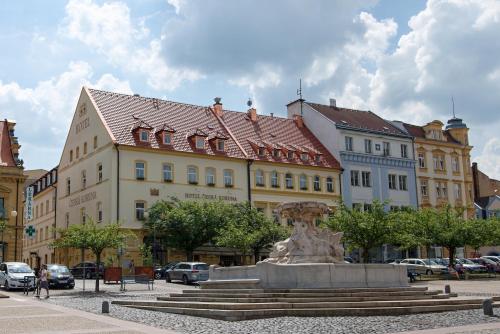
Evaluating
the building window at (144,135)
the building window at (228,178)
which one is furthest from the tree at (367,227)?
the building window at (144,135)

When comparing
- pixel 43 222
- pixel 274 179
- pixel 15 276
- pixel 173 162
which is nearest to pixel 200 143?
pixel 173 162

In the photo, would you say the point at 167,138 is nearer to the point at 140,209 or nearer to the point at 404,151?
the point at 140,209

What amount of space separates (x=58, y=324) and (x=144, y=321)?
2245mm

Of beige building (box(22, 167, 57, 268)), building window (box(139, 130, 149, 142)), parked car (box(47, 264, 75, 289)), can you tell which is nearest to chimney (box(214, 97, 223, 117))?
building window (box(139, 130, 149, 142))

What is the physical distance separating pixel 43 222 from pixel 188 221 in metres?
27.0

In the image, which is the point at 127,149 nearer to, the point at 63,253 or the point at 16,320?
the point at 63,253

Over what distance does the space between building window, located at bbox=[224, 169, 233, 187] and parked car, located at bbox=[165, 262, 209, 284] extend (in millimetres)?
13758

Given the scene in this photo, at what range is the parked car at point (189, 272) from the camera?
3819 cm

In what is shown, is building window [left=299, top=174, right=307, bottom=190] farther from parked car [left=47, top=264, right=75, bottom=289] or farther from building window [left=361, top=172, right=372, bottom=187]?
parked car [left=47, top=264, right=75, bottom=289]

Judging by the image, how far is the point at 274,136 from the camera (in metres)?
59.0

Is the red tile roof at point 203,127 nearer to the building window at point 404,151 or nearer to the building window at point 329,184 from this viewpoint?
the building window at point 329,184

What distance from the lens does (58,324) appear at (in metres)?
16.8

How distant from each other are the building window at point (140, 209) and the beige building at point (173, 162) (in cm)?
8

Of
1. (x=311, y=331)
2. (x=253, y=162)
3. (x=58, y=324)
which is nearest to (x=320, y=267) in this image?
(x=311, y=331)
